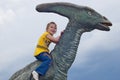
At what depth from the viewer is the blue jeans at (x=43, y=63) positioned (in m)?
7.36

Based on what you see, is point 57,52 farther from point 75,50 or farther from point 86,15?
point 86,15

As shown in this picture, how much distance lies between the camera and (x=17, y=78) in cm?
780

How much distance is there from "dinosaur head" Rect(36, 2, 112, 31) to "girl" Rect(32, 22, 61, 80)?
16.8 inches

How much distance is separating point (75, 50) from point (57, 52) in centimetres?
42

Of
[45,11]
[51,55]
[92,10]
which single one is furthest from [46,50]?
[92,10]

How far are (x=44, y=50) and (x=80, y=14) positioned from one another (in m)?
1.20

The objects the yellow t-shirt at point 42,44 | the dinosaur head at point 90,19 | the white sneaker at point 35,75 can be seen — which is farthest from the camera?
the dinosaur head at point 90,19

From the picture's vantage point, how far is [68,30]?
7.80 metres

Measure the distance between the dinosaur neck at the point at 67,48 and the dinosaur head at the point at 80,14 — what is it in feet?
0.59

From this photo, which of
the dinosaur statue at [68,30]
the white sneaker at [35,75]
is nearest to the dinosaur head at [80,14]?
the dinosaur statue at [68,30]

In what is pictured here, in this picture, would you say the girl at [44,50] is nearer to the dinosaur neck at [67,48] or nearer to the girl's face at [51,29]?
the girl's face at [51,29]

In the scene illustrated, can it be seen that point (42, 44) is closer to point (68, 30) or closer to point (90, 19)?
point (68, 30)

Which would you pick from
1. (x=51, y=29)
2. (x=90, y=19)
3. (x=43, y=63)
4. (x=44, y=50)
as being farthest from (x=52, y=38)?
(x=90, y=19)

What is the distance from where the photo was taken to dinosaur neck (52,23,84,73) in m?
7.59
